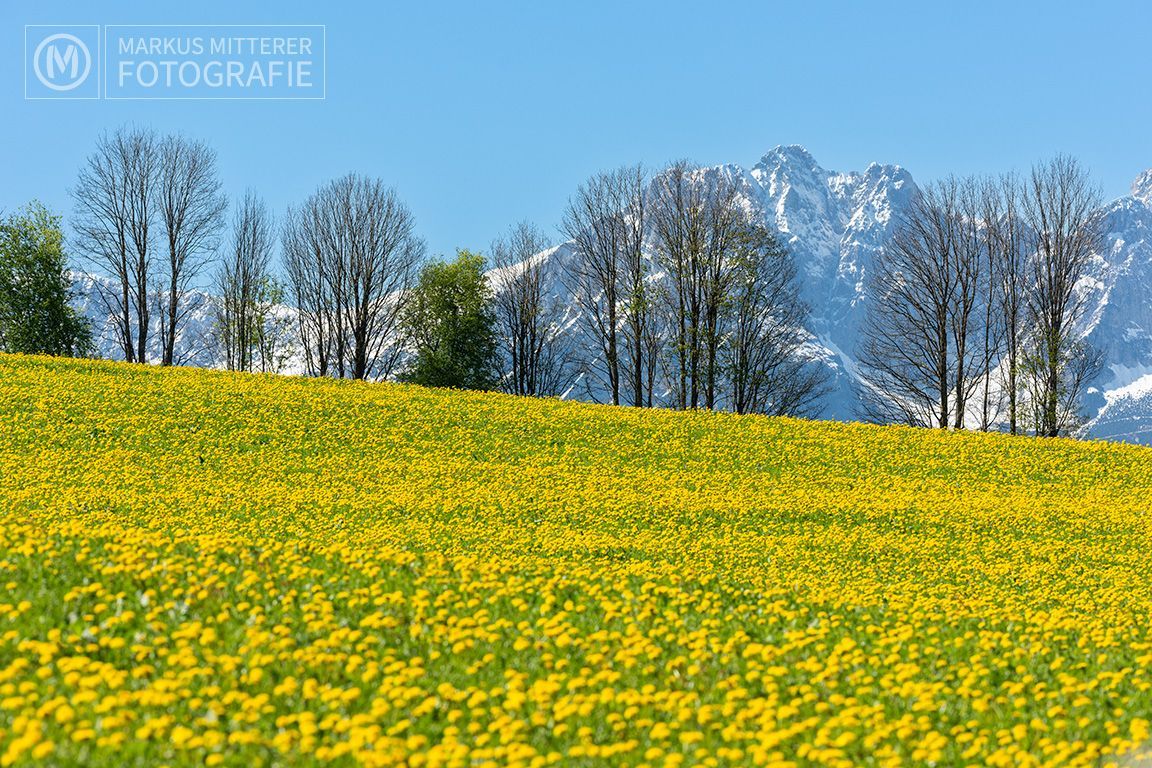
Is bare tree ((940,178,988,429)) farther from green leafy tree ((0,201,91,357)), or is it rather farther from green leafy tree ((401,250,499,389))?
green leafy tree ((0,201,91,357))

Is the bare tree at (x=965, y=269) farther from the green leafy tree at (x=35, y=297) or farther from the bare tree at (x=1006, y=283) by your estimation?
the green leafy tree at (x=35, y=297)

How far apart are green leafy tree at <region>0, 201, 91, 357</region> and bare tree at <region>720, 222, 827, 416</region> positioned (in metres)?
34.1

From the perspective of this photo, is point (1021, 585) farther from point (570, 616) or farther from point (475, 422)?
point (475, 422)

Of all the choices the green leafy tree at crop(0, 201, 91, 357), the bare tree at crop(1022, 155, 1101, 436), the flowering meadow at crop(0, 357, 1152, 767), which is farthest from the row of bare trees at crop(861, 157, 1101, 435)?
the green leafy tree at crop(0, 201, 91, 357)

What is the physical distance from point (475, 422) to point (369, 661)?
2018 centimetres

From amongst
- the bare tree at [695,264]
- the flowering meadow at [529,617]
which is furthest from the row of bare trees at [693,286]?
the flowering meadow at [529,617]

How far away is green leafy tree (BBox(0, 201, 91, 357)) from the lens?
46.6m

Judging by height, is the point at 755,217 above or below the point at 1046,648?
above

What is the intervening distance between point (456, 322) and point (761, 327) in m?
18.9

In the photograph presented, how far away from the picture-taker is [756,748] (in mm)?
6016

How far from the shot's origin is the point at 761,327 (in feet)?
160

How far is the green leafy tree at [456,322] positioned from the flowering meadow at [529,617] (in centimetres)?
3287

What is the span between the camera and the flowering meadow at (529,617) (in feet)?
20.0

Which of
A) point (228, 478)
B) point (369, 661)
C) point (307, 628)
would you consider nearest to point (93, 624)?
point (307, 628)
